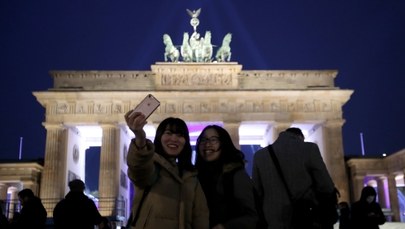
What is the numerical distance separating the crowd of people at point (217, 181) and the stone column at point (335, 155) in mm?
26693

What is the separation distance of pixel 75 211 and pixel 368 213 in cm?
452

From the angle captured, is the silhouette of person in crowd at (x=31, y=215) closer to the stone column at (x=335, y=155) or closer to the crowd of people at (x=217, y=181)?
the crowd of people at (x=217, y=181)

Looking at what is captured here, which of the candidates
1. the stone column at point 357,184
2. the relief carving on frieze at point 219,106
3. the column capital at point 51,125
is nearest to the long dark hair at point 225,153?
the relief carving on frieze at point 219,106

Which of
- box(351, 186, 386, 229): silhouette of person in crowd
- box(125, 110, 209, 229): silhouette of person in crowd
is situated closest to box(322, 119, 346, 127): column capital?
box(351, 186, 386, 229): silhouette of person in crowd

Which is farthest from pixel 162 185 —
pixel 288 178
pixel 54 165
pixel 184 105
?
pixel 54 165

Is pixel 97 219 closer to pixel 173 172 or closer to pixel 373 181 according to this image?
pixel 173 172

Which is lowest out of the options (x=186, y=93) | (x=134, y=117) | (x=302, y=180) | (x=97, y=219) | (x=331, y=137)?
(x=97, y=219)

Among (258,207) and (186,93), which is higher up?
(186,93)

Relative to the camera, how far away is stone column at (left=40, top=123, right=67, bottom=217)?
29.8 metres

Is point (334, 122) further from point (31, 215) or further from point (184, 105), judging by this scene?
point (31, 215)

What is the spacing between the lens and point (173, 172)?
3.50 meters

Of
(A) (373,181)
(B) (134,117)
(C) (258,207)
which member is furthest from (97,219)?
(A) (373,181)

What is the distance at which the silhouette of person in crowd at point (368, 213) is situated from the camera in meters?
7.03

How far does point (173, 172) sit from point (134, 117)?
2.02ft
